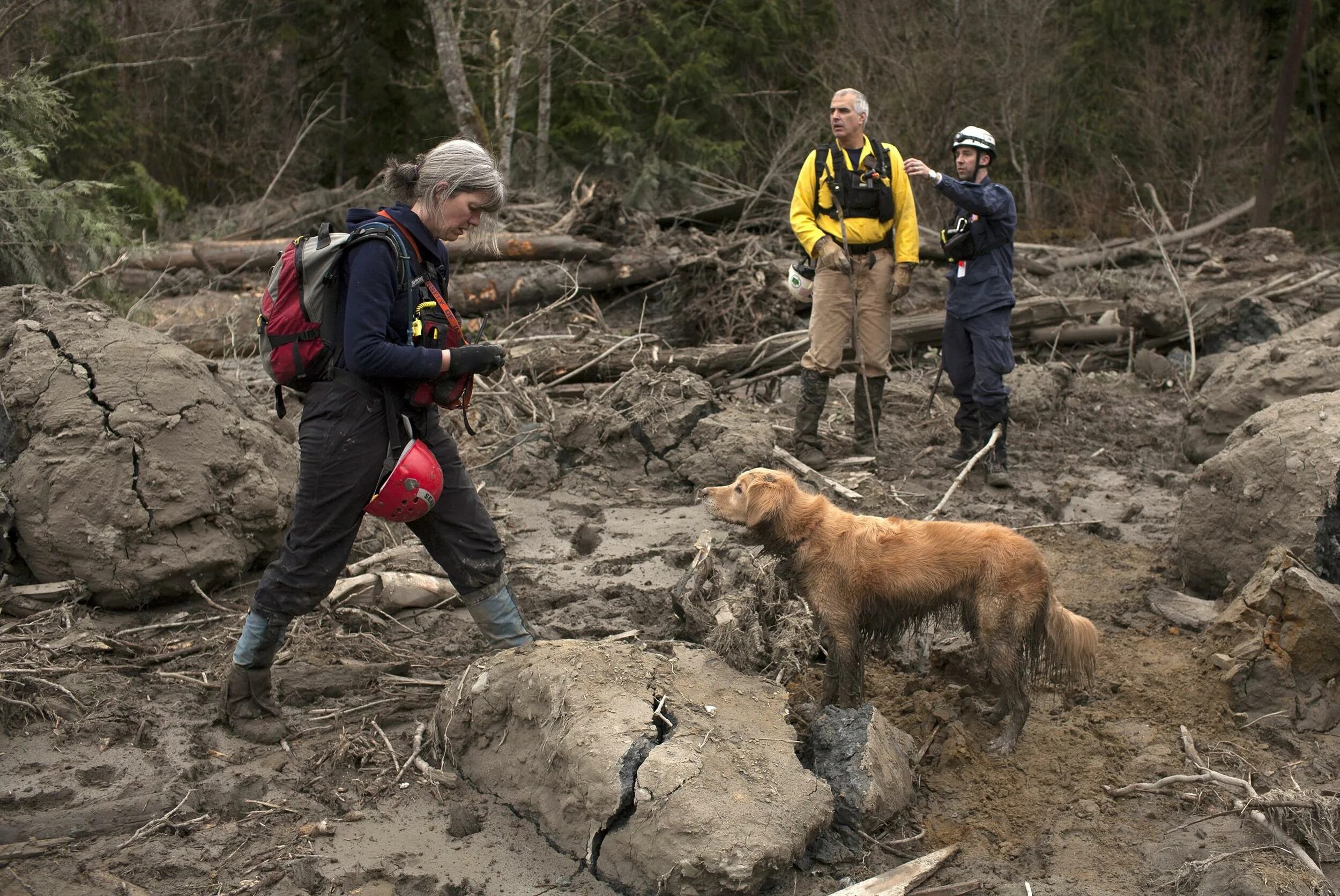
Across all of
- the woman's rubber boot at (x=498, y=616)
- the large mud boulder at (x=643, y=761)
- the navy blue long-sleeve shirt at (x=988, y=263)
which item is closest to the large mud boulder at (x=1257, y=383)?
the navy blue long-sleeve shirt at (x=988, y=263)

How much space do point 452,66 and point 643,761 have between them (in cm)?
1347

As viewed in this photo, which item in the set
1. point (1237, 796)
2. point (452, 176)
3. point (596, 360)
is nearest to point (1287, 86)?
point (596, 360)

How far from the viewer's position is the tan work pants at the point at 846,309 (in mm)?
8805

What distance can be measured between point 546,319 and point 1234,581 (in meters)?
7.80

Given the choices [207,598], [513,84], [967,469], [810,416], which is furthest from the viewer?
[513,84]

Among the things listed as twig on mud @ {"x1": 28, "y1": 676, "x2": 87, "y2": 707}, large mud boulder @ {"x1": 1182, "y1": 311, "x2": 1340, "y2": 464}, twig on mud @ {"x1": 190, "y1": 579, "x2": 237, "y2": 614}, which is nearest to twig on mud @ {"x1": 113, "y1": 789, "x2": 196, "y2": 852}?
twig on mud @ {"x1": 28, "y1": 676, "x2": 87, "y2": 707}

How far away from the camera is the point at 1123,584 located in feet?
22.0

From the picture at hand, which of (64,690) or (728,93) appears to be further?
(728,93)

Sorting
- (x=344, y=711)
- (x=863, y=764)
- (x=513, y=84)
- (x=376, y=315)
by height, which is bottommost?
(x=344, y=711)

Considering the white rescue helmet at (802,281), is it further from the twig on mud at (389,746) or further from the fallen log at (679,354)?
the twig on mud at (389,746)

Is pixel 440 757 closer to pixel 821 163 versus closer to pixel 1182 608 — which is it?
pixel 1182 608

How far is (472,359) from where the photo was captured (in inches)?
175

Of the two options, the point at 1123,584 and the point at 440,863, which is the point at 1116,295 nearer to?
the point at 1123,584

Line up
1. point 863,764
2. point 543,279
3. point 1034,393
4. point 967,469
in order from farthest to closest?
point 543,279 < point 1034,393 < point 967,469 < point 863,764
